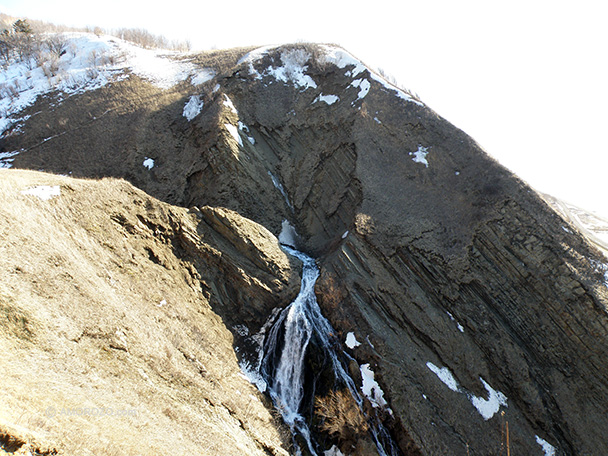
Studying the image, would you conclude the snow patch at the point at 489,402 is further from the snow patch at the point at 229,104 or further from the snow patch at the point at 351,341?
the snow patch at the point at 229,104

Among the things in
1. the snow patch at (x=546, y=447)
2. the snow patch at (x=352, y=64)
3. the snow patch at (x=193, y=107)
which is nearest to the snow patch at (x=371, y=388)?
the snow patch at (x=546, y=447)

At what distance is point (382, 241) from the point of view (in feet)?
68.3

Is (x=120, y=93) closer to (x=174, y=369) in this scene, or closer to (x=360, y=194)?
(x=360, y=194)

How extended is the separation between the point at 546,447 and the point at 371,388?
8293 mm

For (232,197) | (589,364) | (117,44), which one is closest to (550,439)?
(589,364)

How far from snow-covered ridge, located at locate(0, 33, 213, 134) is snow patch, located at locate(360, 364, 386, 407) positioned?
107ft

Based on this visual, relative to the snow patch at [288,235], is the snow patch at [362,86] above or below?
above

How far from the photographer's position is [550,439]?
15.2 meters

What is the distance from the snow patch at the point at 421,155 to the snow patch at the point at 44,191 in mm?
22383

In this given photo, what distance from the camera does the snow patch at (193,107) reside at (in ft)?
97.4

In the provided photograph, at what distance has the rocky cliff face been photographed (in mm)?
15734

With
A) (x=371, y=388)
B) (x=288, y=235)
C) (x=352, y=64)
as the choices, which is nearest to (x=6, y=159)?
(x=288, y=235)

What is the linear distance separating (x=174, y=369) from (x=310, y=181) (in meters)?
18.4

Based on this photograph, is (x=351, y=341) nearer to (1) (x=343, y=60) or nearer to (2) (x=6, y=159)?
(1) (x=343, y=60)
